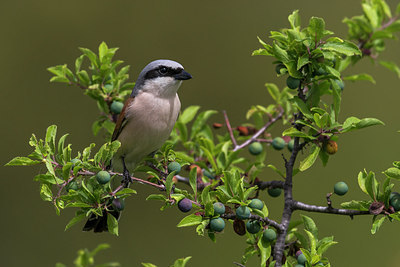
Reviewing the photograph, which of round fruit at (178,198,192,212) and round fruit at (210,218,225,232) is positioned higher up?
round fruit at (178,198,192,212)

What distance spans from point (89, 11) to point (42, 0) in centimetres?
75

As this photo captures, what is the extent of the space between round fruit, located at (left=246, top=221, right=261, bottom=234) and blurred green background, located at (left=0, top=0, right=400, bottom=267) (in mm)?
2822

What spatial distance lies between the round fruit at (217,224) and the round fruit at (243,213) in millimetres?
80

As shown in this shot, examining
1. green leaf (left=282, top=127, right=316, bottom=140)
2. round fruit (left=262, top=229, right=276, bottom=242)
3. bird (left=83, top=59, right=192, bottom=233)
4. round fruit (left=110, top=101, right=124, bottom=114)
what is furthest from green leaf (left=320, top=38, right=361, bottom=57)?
round fruit (left=110, top=101, right=124, bottom=114)

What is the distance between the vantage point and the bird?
3.39m

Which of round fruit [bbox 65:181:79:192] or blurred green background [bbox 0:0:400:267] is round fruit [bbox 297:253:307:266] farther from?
blurred green background [bbox 0:0:400:267]

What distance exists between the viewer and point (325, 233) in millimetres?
5320

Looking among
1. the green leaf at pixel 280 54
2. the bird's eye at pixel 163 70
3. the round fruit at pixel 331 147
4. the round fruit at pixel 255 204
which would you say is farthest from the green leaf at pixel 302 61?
the bird's eye at pixel 163 70

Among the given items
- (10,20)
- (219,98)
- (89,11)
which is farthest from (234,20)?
(10,20)

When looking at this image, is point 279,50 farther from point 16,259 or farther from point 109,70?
point 16,259

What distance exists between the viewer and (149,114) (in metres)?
3.45

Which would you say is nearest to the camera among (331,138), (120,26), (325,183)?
(331,138)

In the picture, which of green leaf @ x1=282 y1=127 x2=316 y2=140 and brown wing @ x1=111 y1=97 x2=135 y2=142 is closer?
green leaf @ x1=282 y1=127 x2=316 y2=140

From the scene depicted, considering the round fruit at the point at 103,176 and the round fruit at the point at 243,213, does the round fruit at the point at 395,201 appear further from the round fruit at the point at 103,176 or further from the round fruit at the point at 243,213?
the round fruit at the point at 103,176
